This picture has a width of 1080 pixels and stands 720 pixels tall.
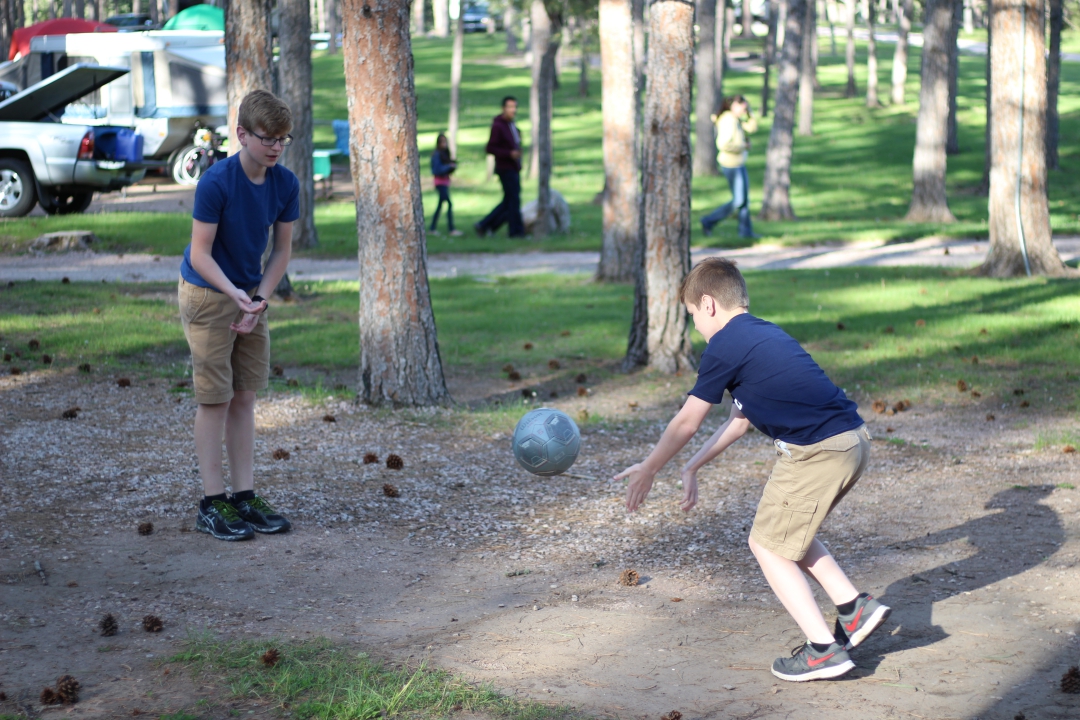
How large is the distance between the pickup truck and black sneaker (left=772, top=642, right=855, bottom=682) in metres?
16.5

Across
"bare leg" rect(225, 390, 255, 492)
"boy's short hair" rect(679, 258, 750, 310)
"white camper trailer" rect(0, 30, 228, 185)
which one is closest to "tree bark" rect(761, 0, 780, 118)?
"white camper trailer" rect(0, 30, 228, 185)

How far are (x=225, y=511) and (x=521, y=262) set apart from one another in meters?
11.6

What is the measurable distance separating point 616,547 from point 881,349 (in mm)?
5628

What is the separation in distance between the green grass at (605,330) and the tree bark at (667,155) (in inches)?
45.1

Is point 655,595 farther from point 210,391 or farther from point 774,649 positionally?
point 210,391

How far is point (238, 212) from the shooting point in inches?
201

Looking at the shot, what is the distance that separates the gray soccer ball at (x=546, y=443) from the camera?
5492mm

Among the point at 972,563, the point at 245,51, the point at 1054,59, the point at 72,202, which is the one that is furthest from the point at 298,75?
the point at 1054,59

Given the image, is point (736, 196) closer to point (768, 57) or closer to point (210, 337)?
point (210, 337)

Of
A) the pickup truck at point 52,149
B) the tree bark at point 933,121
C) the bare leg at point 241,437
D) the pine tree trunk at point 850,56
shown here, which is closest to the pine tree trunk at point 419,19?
the pine tree trunk at point 850,56

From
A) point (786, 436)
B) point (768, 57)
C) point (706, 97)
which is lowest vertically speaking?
point (786, 436)

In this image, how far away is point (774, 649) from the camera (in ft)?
13.9

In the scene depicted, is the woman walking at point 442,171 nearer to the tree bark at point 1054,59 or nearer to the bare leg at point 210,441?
the bare leg at point 210,441

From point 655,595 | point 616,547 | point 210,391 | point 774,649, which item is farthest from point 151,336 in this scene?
point 774,649
